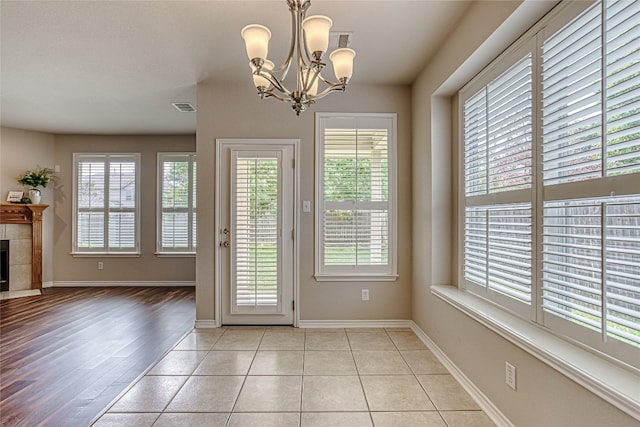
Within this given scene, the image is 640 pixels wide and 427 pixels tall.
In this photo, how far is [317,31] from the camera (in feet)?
5.41

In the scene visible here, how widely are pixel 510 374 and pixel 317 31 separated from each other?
6.93ft

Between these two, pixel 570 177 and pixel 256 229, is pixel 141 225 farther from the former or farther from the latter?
pixel 570 177

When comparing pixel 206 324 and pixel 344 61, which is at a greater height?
pixel 344 61

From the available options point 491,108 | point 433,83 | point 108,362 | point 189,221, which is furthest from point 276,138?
point 189,221

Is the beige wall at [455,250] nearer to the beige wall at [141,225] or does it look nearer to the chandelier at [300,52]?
the chandelier at [300,52]

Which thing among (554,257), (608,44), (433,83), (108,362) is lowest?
(108,362)

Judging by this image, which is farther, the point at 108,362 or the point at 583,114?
the point at 108,362

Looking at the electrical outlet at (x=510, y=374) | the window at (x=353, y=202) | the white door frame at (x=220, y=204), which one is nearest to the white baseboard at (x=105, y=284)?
the white door frame at (x=220, y=204)

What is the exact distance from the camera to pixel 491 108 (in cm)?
231

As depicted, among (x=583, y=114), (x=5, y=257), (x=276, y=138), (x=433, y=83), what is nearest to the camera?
(x=583, y=114)

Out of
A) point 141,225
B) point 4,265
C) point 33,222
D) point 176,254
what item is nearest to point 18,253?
point 4,265

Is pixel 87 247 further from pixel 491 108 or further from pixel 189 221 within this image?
pixel 491 108

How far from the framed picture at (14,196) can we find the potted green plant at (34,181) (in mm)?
155

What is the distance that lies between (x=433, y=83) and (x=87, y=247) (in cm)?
610
